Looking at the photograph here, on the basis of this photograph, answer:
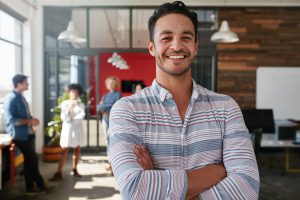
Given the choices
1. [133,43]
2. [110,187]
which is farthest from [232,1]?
[110,187]

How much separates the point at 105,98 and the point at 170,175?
15.2ft

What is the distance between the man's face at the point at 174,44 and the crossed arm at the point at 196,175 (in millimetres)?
345

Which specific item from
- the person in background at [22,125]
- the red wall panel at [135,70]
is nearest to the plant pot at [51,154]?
the person in background at [22,125]

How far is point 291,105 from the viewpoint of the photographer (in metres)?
7.07

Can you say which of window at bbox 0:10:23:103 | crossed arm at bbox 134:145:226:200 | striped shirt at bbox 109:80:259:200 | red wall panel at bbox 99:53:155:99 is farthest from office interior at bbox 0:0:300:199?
crossed arm at bbox 134:145:226:200

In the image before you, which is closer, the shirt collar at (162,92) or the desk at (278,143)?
the shirt collar at (162,92)

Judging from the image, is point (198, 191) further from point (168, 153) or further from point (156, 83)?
point (156, 83)

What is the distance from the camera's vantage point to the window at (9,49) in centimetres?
567

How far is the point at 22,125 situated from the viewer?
433 cm

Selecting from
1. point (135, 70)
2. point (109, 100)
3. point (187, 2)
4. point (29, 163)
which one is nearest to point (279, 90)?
point (187, 2)

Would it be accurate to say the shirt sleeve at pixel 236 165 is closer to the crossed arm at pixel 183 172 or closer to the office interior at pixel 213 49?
the crossed arm at pixel 183 172

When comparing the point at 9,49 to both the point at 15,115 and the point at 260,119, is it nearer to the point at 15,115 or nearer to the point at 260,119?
the point at 15,115

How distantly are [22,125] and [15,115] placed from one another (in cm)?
15

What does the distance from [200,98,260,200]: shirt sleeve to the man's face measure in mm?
266
